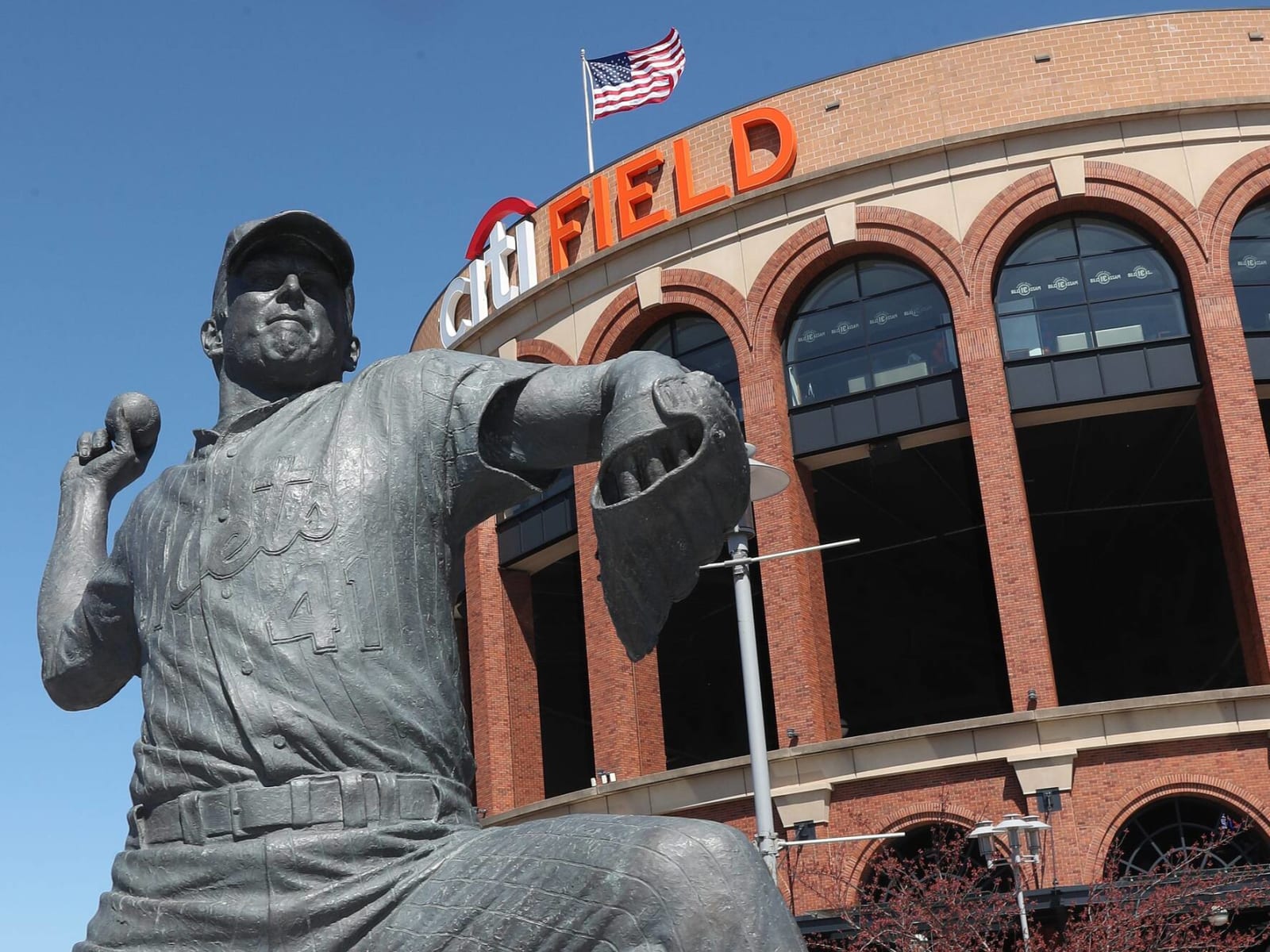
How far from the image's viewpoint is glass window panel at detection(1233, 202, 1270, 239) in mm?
28062

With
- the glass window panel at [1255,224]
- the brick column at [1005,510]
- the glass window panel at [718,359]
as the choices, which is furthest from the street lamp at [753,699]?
the glass window panel at [1255,224]

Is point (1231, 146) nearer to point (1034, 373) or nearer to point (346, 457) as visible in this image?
point (1034, 373)

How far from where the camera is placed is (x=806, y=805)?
84.6 ft

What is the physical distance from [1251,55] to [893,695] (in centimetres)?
1863

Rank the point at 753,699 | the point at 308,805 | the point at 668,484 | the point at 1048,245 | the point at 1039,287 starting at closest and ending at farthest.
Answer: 1. the point at 668,484
2. the point at 308,805
3. the point at 753,699
4. the point at 1039,287
5. the point at 1048,245

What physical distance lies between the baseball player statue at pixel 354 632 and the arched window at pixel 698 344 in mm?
26843

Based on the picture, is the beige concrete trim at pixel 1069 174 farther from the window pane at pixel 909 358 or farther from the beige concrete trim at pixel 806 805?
the beige concrete trim at pixel 806 805

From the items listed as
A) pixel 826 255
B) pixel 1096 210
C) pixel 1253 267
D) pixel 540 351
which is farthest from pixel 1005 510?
pixel 540 351

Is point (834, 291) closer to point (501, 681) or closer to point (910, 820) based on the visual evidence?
point (910, 820)

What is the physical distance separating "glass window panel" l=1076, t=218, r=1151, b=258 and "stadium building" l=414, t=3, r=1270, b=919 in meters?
0.06

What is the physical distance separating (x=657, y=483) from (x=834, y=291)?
27.6 m

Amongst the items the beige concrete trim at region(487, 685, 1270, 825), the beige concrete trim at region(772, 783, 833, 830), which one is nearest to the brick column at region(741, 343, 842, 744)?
the beige concrete trim at region(487, 685, 1270, 825)

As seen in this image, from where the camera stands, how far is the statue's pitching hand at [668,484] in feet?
7.59

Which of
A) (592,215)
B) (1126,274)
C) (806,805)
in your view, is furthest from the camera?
(592,215)
